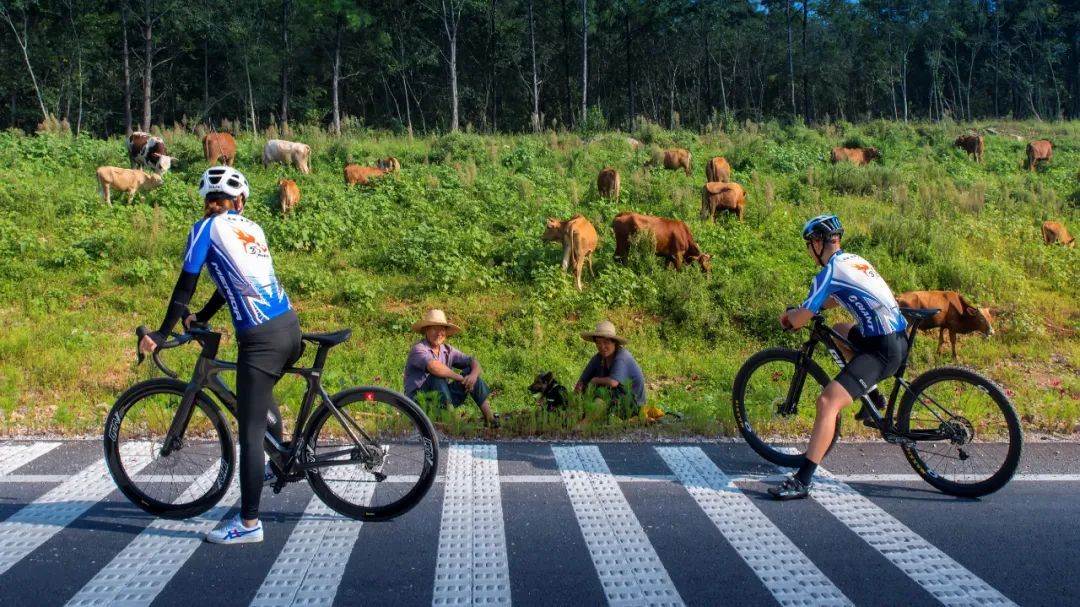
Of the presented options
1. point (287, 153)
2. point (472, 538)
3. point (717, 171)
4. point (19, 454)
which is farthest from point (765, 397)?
point (287, 153)

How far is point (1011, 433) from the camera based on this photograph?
545 centimetres

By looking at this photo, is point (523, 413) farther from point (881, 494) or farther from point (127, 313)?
point (127, 313)

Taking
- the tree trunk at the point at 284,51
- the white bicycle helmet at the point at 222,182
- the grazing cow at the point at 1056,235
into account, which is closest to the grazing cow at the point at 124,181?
the white bicycle helmet at the point at 222,182

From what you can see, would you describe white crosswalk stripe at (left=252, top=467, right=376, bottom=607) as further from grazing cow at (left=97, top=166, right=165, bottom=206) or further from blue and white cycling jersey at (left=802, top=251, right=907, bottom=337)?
grazing cow at (left=97, top=166, right=165, bottom=206)

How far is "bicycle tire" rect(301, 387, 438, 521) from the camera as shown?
16.4 ft

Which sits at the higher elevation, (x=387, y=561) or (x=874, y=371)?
(x=874, y=371)

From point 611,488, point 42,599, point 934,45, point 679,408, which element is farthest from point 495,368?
point 934,45

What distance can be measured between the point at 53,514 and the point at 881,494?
16.5ft

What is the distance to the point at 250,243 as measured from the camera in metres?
4.73

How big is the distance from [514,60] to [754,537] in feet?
150

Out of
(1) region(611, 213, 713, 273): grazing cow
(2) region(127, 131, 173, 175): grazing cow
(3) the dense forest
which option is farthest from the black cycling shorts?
(3) the dense forest

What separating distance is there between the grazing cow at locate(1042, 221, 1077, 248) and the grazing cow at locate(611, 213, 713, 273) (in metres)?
6.67

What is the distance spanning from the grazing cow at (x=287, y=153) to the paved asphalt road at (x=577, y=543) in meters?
14.2

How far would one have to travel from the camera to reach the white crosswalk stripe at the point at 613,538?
413cm
